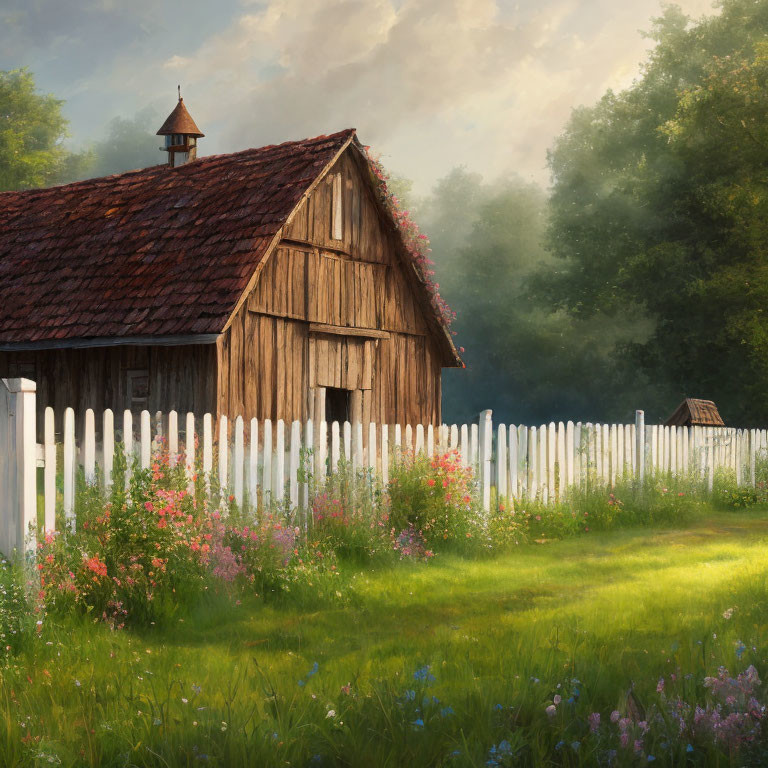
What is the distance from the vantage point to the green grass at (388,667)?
4164 millimetres

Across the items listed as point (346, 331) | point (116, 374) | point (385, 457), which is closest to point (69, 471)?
point (385, 457)

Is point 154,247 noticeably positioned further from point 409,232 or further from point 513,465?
point 513,465

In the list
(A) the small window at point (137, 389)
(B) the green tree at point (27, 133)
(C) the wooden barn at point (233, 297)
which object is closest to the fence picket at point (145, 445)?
(C) the wooden barn at point (233, 297)

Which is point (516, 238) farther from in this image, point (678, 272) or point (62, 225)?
point (62, 225)

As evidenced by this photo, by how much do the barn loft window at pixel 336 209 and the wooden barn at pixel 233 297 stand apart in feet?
0.09

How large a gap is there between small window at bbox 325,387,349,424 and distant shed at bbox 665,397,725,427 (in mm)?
7352

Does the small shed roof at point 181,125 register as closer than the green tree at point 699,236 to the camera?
Yes

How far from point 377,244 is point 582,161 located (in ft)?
121

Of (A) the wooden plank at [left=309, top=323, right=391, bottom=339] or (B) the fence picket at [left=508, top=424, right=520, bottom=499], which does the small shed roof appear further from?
(B) the fence picket at [left=508, top=424, right=520, bottom=499]

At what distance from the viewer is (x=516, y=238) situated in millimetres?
67625

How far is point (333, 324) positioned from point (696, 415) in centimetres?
848

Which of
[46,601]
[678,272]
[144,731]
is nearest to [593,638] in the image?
[144,731]

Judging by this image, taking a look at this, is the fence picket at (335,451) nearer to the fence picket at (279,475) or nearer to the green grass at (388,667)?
the fence picket at (279,475)

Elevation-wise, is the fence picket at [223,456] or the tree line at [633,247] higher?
the tree line at [633,247]
